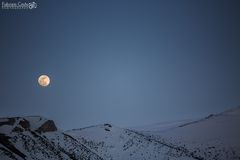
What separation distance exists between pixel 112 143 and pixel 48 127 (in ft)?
37.6

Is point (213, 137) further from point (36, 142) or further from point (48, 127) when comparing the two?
point (36, 142)

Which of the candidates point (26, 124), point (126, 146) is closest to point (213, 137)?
point (126, 146)

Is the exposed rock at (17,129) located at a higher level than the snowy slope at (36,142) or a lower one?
higher

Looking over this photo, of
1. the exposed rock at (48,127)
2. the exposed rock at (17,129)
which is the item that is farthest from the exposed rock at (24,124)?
the exposed rock at (17,129)

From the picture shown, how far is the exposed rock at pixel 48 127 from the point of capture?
45.5m

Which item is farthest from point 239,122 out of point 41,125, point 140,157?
point 41,125

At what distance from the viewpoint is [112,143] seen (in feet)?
158

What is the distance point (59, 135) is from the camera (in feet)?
151

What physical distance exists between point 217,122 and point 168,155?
2480cm

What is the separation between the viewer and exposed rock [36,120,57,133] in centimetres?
4547

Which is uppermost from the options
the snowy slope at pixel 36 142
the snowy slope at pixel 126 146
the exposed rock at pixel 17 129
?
the exposed rock at pixel 17 129

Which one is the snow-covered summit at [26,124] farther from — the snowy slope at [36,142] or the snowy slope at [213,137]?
the snowy slope at [213,137]

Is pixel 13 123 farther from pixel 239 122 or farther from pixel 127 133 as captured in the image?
pixel 239 122

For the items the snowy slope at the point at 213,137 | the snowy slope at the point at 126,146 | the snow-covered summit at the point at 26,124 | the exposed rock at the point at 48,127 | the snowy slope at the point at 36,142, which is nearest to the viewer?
the snowy slope at the point at 36,142
